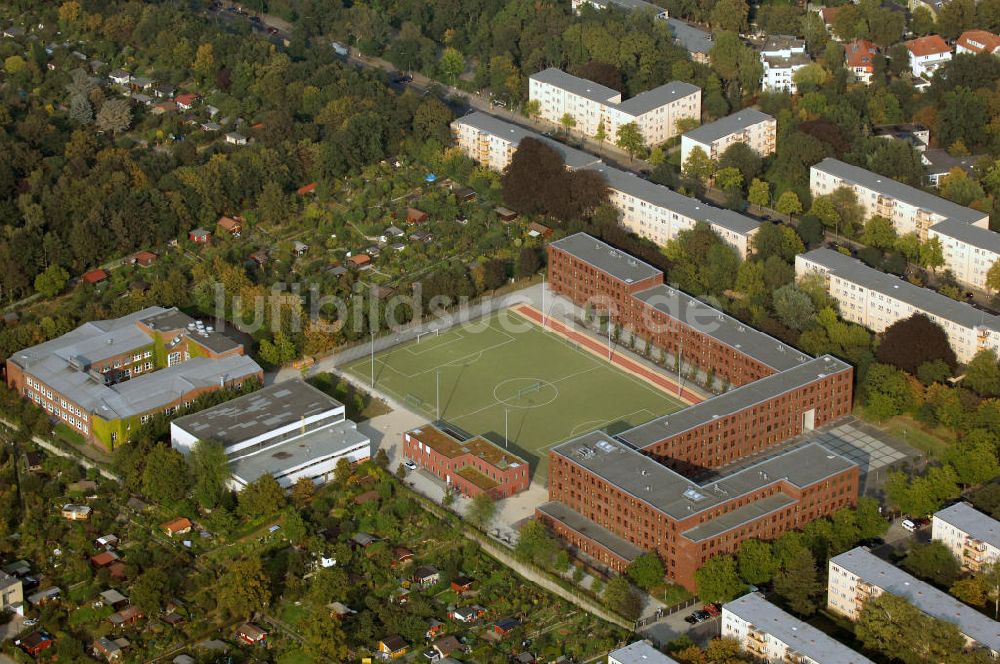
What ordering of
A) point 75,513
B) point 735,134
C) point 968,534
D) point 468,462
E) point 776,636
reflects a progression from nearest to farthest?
point 776,636
point 968,534
point 75,513
point 468,462
point 735,134

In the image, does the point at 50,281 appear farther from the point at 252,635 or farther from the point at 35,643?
the point at 252,635

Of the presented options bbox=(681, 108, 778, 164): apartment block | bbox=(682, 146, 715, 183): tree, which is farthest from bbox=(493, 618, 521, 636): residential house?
bbox=(681, 108, 778, 164): apartment block

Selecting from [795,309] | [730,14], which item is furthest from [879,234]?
[730,14]

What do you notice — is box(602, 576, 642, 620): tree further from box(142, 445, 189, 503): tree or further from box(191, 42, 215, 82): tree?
box(191, 42, 215, 82): tree

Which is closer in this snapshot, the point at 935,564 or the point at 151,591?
the point at 151,591

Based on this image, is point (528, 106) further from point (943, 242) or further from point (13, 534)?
point (13, 534)

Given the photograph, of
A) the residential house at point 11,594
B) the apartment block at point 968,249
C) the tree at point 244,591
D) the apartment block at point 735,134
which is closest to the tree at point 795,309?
the apartment block at point 968,249
